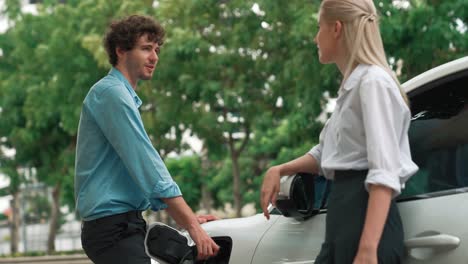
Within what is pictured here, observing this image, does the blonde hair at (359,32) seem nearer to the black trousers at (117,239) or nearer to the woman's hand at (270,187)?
the woman's hand at (270,187)

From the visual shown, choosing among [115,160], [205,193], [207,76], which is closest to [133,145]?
[115,160]

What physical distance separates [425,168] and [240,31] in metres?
16.3

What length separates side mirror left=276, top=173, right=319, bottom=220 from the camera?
11.3 ft

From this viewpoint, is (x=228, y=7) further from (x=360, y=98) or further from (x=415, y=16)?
(x=360, y=98)

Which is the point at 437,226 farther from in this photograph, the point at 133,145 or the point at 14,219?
the point at 14,219

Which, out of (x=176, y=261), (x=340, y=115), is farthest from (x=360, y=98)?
(x=176, y=261)

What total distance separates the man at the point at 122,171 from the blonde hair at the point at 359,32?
2.70 feet

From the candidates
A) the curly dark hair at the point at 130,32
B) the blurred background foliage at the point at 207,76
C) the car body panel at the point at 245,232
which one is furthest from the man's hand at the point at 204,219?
the blurred background foliage at the point at 207,76

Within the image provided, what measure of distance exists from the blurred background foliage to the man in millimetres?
10101

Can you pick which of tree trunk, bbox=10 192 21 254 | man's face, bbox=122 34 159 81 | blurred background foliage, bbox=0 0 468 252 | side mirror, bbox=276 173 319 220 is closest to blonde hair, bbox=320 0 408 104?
side mirror, bbox=276 173 319 220

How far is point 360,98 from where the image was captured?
9.16 ft

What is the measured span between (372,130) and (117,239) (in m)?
1.13

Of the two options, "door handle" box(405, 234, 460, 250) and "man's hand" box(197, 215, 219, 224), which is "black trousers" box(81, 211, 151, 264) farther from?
"door handle" box(405, 234, 460, 250)

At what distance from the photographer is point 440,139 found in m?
3.36
